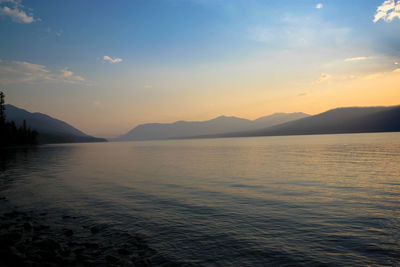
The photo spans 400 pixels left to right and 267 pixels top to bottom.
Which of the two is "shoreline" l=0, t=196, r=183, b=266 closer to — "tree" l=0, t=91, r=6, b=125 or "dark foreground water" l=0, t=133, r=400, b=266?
"dark foreground water" l=0, t=133, r=400, b=266

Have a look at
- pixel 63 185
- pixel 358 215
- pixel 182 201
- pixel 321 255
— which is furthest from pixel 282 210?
pixel 63 185

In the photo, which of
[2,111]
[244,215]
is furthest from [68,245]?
[2,111]

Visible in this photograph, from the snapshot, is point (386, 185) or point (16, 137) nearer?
point (386, 185)

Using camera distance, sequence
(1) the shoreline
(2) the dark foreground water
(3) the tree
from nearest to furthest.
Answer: (1) the shoreline, (2) the dark foreground water, (3) the tree

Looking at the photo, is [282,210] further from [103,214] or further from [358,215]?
[103,214]

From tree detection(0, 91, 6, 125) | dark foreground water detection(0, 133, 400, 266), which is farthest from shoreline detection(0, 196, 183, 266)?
tree detection(0, 91, 6, 125)

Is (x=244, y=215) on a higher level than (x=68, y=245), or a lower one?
lower

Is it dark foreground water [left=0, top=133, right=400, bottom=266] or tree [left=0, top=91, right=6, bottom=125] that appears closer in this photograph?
dark foreground water [left=0, top=133, right=400, bottom=266]

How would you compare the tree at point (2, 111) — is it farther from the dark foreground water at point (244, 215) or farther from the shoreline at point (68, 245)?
the shoreline at point (68, 245)

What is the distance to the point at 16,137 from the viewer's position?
19650cm

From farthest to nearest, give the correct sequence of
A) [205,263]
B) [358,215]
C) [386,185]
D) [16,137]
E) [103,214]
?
[16,137] → [386,185] → [103,214] → [358,215] → [205,263]

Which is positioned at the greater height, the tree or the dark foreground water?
the tree

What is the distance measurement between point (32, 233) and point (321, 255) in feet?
57.0

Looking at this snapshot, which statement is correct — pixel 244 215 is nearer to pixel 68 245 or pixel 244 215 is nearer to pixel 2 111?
pixel 68 245
